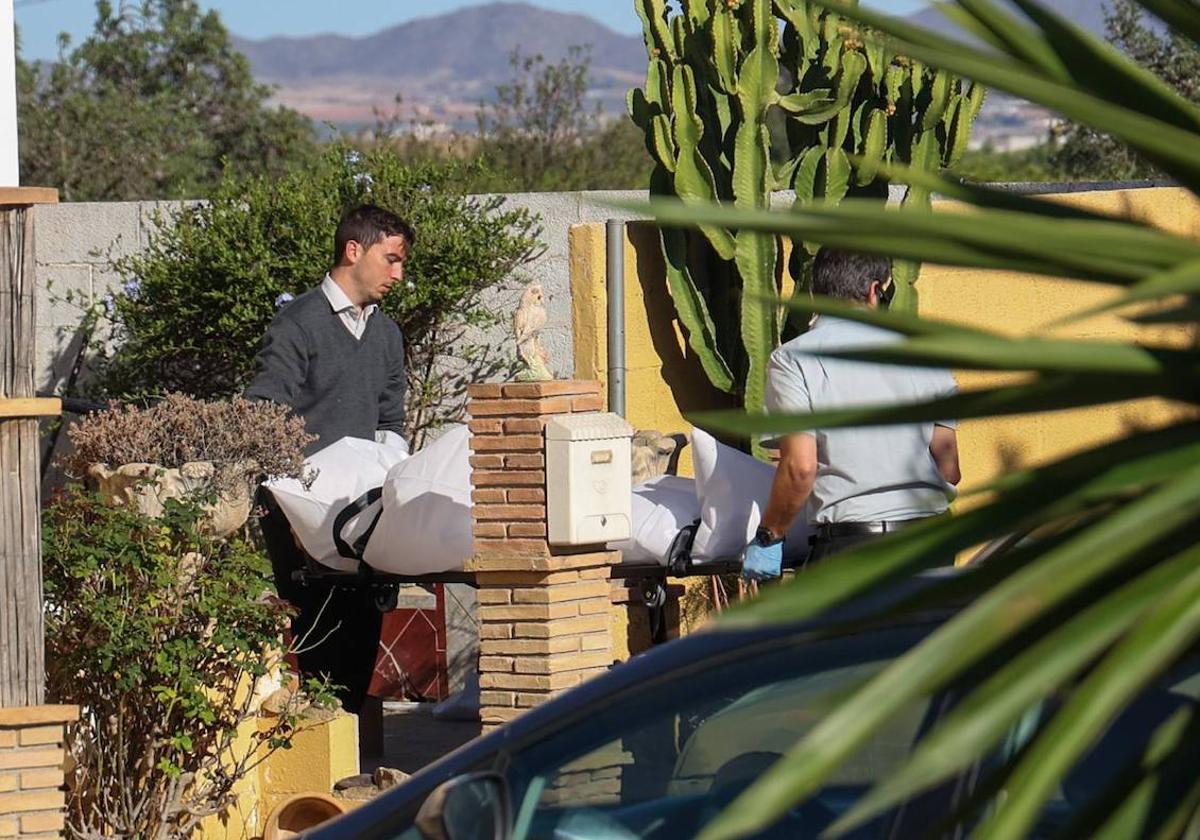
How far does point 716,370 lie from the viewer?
923 cm

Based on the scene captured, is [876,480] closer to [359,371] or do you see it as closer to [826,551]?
[826,551]

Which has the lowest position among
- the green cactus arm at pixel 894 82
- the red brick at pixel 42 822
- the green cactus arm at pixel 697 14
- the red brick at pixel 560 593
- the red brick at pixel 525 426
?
the red brick at pixel 42 822

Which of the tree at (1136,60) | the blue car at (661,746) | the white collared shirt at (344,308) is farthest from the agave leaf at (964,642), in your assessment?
the tree at (1136,60)

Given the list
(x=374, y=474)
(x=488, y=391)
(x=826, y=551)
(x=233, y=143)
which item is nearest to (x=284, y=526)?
(x=374, y=474)

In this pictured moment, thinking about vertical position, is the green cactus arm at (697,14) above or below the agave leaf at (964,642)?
above

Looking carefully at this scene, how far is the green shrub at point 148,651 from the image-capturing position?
550 centimetres

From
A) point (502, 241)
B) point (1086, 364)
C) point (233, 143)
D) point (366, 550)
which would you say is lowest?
point (366, 550)

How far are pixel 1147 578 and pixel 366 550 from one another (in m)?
5.71

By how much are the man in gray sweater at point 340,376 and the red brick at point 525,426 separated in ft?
4.32

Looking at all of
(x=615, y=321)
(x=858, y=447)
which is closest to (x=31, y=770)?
(x=858, y=447)

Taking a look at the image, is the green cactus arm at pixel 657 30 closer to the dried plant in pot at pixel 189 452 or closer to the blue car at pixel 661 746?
the dried plant in pot at pixel 189 452

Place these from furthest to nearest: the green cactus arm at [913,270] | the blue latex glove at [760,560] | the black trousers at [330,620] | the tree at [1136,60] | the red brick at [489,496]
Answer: the tree at [1136,60]
the green cactus arm at [913,270]
the black trousers at [330,620]
the red brick at [489,496]
the blue latex glove at [760,560]

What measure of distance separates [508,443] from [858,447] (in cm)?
131

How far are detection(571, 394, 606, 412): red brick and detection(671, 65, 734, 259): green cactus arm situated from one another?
2615mm
